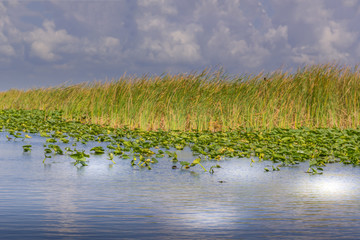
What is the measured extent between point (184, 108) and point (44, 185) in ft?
29.3

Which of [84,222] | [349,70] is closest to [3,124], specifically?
[349,70]

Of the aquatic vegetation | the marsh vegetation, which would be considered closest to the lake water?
the aquatic vegetation

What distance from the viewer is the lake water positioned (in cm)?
326

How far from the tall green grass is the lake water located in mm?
6825

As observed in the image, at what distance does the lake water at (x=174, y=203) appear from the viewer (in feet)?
10.7

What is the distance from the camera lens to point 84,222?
3.43 meters

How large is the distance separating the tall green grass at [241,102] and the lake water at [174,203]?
682 centimetres

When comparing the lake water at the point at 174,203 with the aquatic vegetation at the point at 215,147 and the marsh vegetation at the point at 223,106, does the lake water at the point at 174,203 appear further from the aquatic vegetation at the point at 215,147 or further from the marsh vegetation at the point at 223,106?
the marsh vegetation at the point at 223,106

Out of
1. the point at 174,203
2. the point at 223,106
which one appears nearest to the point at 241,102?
the point at 223,106

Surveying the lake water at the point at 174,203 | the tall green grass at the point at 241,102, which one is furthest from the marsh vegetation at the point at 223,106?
the lake water at the point at 174,203

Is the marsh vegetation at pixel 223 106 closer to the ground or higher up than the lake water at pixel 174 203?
higher up

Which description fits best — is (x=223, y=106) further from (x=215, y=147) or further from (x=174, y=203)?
(x=174, y=203)

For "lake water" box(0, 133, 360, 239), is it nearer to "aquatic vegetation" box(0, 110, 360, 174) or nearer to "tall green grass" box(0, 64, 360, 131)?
"aquatic vegetation" box(0, 110, 360, 174)

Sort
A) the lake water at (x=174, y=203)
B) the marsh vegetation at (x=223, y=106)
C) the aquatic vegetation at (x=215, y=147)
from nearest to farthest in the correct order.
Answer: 1. the lake water at (x=174, y=203)
2. the aquatic vegetation at (x=215, y=147)
3. the marsh vegetation at (x=223, y=106)
